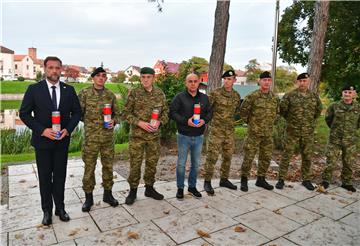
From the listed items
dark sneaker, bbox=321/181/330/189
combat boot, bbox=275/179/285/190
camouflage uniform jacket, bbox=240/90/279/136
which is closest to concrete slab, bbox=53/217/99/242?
camouflage uniform jacket, bbox=240/90/279/136

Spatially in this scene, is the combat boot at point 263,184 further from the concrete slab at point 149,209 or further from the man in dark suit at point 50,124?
the man in dark suit at point 50,124

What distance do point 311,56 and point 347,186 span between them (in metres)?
4.12

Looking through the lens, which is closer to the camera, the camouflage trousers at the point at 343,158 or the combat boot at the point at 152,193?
the combat boot at the point at 152,193

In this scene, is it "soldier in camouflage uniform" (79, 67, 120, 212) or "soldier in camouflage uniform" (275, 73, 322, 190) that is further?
"soldier in camouflage uniform" (275, 73, 322, 190)

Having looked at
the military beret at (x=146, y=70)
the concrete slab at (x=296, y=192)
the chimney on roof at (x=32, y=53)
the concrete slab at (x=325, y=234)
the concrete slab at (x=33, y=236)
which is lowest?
the concrete slab at (x=33, y=236)

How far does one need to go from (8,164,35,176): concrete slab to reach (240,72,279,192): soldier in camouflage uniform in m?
4.50

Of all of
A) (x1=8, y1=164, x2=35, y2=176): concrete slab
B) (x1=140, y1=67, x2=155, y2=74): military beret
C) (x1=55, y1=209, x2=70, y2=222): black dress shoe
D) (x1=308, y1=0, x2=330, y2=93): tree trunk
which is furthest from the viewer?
(x1=308, y1=0, x2=330, y2=93): tree trunk

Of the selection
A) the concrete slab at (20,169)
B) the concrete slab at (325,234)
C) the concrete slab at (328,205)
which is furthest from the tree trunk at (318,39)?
the concrete slab at (20,169)

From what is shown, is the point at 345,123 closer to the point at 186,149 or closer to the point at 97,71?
the point at 186,149

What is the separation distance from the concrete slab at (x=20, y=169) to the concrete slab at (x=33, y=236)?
8.74 feet

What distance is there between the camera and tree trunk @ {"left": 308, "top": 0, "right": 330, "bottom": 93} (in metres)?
7.58

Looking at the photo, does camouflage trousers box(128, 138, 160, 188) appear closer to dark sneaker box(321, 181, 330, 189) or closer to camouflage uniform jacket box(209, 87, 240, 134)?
camouflage uniform jacket box(209, 87, 240, 134)

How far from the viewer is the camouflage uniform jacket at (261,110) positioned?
15.9 ft

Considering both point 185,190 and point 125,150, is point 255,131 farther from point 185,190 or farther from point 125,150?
point 125,150
